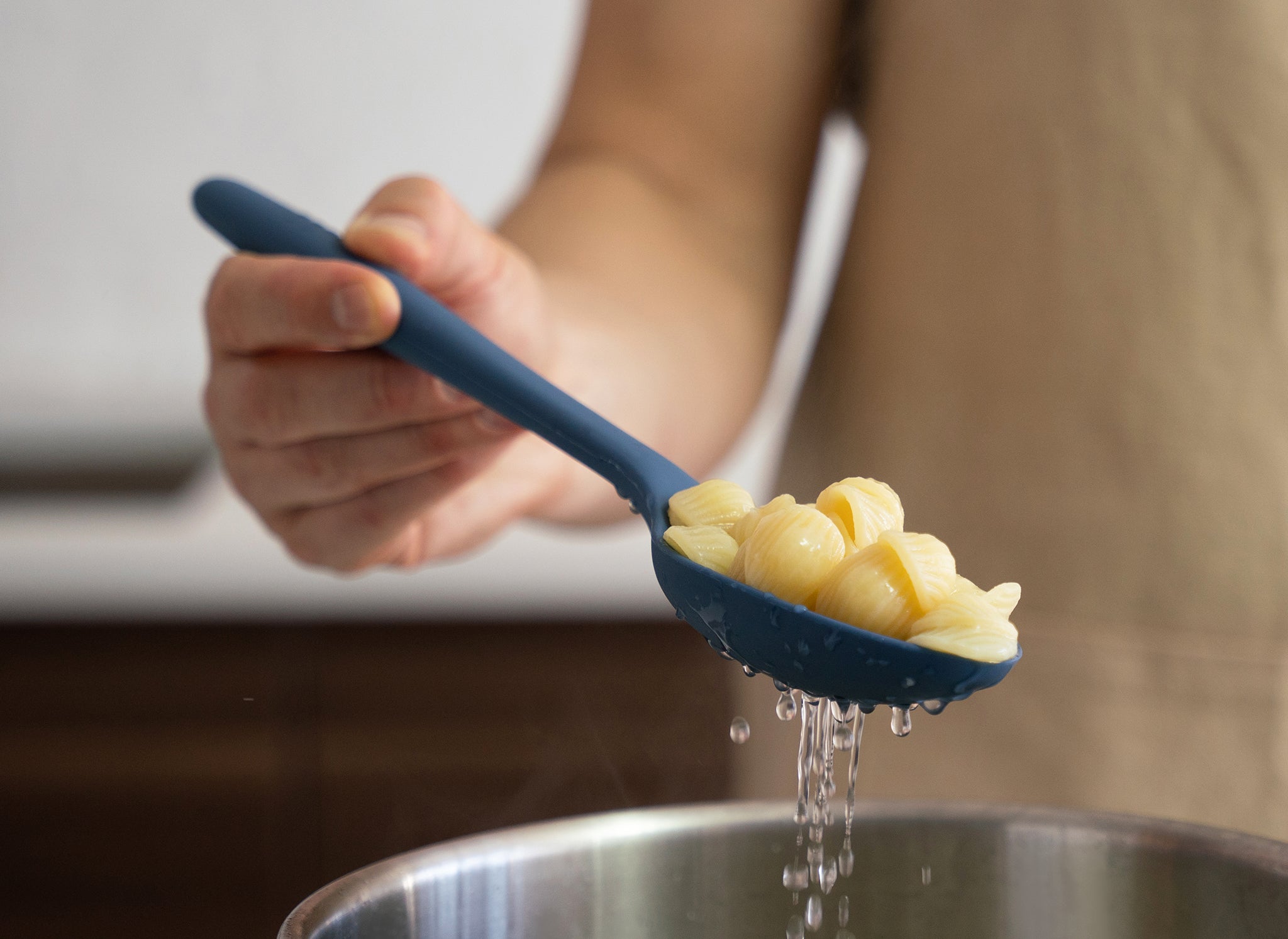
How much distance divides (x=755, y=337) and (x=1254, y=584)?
1.09 feet

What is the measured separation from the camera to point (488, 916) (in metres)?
0.29

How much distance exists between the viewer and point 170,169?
2.32ft

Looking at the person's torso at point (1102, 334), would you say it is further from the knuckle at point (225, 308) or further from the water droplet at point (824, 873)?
the knuckle at point (225, 308)

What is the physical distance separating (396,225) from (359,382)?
56 millimetres

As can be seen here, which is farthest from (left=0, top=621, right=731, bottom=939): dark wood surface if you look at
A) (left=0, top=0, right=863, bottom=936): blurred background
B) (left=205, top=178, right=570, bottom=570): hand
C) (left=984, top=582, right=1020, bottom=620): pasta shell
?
(left=984, top=582, right=1020, bottom=620): pasta shell

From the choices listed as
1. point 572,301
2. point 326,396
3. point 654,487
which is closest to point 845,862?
point 654,487

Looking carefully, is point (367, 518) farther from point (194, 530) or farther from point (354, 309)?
point (194, 530)

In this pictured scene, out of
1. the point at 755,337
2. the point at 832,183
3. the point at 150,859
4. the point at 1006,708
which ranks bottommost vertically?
the point at 150,859

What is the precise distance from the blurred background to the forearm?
76 mm

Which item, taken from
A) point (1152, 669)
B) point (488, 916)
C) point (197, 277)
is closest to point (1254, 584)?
point (1152, 669)

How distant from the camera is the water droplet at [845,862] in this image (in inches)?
12.8

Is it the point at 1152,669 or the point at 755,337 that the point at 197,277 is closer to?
the point at 755,337

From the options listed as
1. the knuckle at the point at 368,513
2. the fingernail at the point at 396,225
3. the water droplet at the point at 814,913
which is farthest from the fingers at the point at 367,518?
the water droplet at the point at 814,913

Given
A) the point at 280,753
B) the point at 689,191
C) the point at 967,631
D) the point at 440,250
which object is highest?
the point at 689,191
